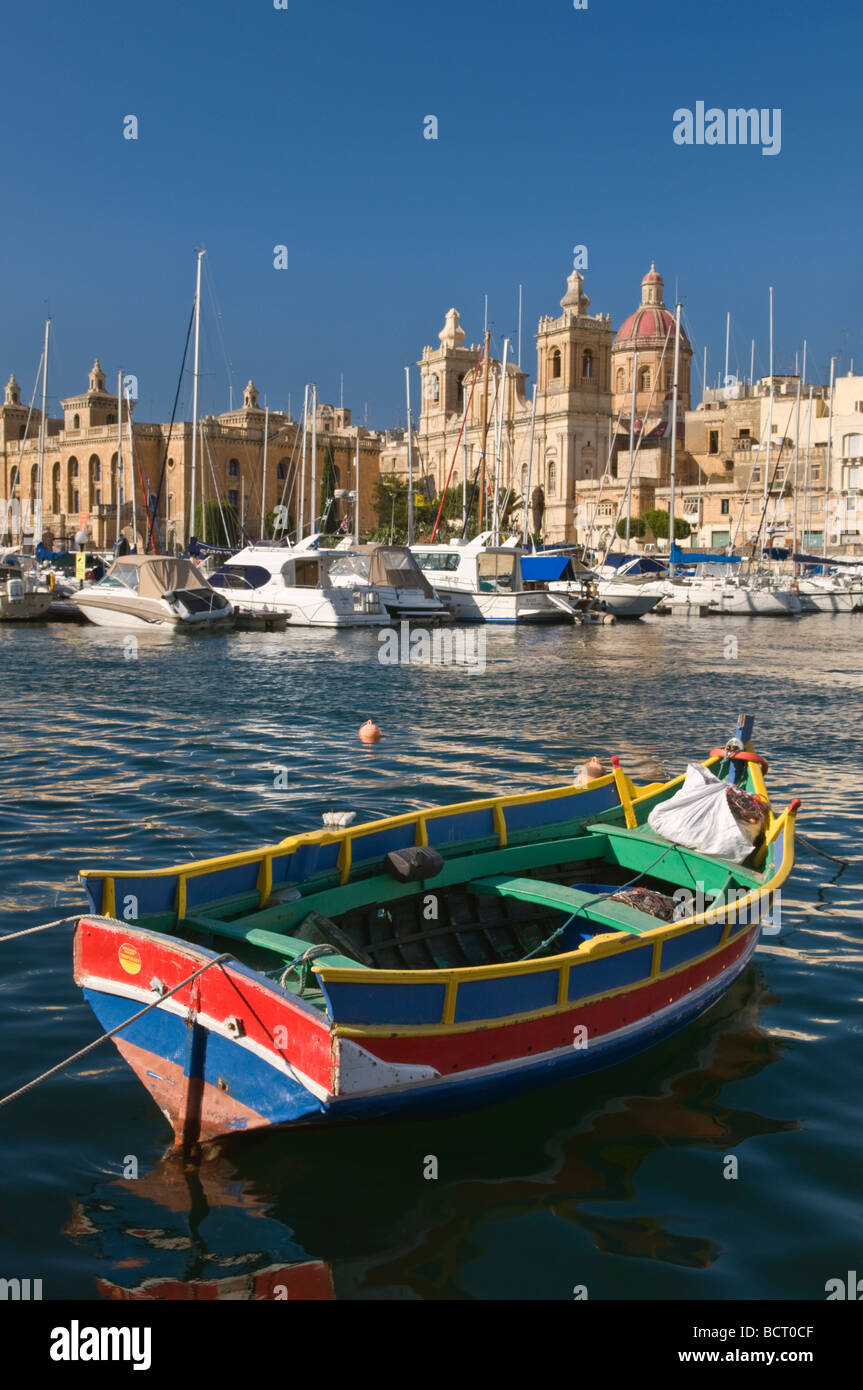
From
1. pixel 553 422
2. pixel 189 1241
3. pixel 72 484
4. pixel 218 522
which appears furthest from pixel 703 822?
pixel 72 484

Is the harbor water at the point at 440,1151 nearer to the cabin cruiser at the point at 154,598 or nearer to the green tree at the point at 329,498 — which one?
the cabin cruiser at the point at 154,598

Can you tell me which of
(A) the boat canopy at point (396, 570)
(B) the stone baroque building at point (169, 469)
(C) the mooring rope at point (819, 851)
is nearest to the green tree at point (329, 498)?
(B) the stone baroque building at point (169, 469)

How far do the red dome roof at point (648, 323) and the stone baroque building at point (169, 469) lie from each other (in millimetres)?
21885

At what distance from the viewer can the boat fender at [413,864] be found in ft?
26.7

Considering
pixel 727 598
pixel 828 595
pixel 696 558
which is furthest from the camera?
pixel 696 558

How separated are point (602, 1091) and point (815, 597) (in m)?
51.9

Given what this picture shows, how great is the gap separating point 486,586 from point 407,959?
38510 millimetres

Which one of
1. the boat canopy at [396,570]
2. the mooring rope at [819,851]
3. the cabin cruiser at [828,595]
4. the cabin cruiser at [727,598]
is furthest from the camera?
the cabin cruiser at [828,595]

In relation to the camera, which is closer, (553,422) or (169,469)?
(169,469)

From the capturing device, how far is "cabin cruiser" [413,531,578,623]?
148 ft

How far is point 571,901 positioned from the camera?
26.9ft

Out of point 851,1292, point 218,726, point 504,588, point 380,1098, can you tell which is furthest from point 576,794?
point 504,588

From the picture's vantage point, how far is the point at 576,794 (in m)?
10.1

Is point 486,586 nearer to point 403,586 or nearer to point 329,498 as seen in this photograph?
point 403,586
